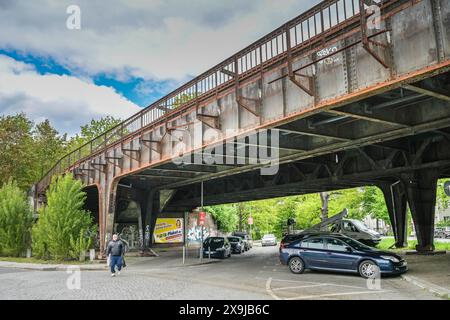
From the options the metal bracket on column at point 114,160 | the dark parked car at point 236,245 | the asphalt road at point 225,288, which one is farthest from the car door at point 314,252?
the dark parked car at point 236,245

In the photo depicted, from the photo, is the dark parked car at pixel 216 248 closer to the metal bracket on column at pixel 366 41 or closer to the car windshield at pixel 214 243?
the car windshield at pixel 214 243

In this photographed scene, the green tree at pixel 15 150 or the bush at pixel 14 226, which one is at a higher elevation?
the green tree at pixel 15 150

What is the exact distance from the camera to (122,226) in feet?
129

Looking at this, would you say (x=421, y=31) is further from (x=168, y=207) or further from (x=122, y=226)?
(x=122, y=226)

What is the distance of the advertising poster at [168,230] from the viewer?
42.5 metres

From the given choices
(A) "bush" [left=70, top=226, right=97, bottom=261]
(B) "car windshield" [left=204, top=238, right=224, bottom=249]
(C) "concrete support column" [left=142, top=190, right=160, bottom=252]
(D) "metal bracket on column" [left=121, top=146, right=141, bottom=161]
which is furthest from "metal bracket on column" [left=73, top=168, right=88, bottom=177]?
(B) "car windshield" [left=204, top=238, right=224, bottom=249]

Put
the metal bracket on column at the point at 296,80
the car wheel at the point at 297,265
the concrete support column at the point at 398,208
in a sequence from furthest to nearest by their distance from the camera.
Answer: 1. the concrete support column at the point at 398,208
2. the car wheel at the point at 297,265
3. the metal bracket on column at the point at 296,80

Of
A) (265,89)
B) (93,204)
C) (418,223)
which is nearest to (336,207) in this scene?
(418,223)

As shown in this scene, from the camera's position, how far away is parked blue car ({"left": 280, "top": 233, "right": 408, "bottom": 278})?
14.7m

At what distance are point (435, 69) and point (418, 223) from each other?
57.6 ft

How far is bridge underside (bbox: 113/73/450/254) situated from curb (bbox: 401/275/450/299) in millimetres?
4908

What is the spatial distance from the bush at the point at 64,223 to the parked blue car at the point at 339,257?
13933 mm

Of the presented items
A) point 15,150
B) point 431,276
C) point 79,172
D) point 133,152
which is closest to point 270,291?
point 431,276

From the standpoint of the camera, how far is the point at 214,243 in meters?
28.0
